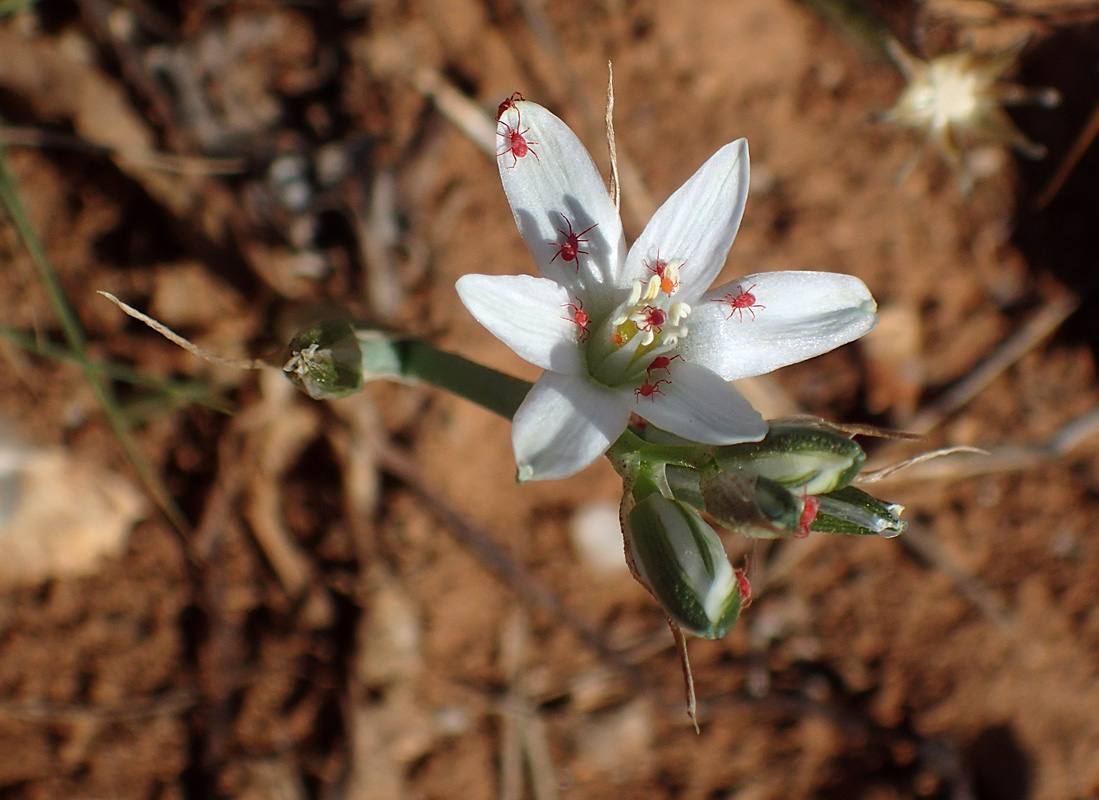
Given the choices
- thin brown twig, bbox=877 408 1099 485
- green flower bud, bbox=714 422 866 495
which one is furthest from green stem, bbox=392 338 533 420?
thin brown twig, bbox=877 408 1099 485

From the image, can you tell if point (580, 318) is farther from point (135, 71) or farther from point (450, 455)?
point (135, 71)

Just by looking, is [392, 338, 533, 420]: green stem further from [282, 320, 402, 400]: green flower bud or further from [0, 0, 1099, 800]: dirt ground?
[0, 0, 1099, 800]: dirt ground

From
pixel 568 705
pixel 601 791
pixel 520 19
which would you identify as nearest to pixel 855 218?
pixel 520 19

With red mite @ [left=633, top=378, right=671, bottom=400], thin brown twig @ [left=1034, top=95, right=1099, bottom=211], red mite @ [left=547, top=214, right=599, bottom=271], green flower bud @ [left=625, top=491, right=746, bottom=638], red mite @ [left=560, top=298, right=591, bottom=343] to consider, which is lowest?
green flower bud @ [left=625, top=491, right=746, bottom=638]

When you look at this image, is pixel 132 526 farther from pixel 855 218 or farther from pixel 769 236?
pixel 855 218

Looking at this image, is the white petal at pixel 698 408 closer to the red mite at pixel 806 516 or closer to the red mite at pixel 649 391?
the red mite at pixel 649 391

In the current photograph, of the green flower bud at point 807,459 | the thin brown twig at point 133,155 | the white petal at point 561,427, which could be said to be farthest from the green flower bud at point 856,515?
the thin brown twig at point 133,155

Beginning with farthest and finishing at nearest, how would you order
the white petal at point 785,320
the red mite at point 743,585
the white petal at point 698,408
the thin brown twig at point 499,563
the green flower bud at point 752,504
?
1. the thin brown twig at point 499,563
2. the white petal at point 785,320
3. the red mite at point 743,585
4. the white petal at point 698,408
5. the green flower bud at point 752,504
